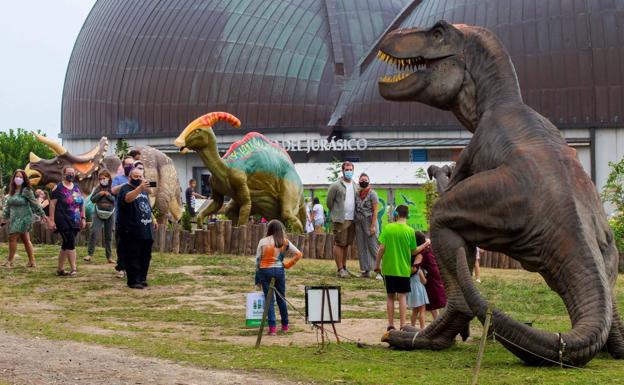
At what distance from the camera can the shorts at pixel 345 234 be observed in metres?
21.8

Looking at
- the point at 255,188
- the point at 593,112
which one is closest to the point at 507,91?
the point at 255,188

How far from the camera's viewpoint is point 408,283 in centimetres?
1496

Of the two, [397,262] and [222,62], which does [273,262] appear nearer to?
[397,262]

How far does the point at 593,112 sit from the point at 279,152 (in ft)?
71.9

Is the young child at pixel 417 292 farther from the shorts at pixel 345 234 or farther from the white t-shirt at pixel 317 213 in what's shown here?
the white t-shirt at pixel 317 213

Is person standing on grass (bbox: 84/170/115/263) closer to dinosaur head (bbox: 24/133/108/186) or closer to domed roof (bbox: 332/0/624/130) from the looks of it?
dinosaur head (bbox: 24/133/108/186)

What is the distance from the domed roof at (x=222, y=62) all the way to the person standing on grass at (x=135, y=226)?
128 feet

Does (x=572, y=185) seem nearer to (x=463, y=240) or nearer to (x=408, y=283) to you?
(x=463, y=240)

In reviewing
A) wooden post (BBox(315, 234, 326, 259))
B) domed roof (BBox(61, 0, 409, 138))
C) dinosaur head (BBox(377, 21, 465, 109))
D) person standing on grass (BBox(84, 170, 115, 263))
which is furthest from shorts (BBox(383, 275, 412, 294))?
domed roof (BBox(61, 0, 409, 138))

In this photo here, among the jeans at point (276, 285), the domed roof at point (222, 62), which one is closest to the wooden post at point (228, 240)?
the jeans at point (276, 285)

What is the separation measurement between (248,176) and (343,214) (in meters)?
6.76

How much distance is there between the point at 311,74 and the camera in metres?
59.9

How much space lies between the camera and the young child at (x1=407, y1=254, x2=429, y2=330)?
15156mm

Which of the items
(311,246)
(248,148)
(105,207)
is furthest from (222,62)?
(105,207)
